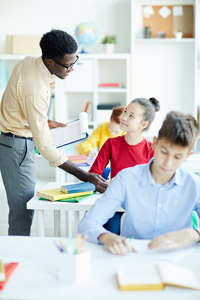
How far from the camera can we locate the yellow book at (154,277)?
1.19 metres

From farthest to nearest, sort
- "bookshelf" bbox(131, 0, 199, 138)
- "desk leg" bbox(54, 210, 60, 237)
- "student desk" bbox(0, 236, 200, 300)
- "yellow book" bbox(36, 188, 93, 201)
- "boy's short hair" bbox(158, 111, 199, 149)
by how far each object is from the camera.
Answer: "bookshelf" bbox(131, 0, 199, 138) < "desk leg" bbox(54, 210, 60, 237) < "yellow book" bbox(36, 188, 93, 201) < "boy's short hair" bbox(158, 111, 199, 149) < "student desk" bbox(0, 236, 200, 300)

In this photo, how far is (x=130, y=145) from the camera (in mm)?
2641

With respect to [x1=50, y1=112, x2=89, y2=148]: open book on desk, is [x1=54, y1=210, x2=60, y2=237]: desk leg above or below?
below

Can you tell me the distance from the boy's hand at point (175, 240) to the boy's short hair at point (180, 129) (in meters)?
0.31

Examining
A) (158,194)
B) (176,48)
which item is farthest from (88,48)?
(158,194)

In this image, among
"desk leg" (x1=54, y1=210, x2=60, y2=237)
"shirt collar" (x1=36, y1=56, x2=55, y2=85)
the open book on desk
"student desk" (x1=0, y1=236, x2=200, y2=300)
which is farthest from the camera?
"desk leg" (x1=54, y1=210, x2=60, y2=237)

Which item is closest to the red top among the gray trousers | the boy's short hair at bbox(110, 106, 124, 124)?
the gray trousers

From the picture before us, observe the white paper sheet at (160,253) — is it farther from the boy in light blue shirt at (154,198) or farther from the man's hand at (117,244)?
the boy in light blue shirt at (154,198)

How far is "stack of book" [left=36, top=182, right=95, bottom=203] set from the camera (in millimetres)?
2215

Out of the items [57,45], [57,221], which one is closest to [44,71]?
[57,45]

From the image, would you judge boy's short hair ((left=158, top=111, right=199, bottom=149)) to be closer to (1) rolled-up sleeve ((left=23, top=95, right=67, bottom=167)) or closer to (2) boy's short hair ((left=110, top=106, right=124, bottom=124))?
(1) rolled-up sleeve ((left=23, top=95, right=67, bottom=167))

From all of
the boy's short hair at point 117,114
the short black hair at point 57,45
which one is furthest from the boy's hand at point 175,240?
the boy's short hair at point 117,114

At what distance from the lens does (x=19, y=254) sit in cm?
142

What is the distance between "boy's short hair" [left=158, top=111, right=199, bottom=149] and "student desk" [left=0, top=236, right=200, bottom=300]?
37 centimetres
